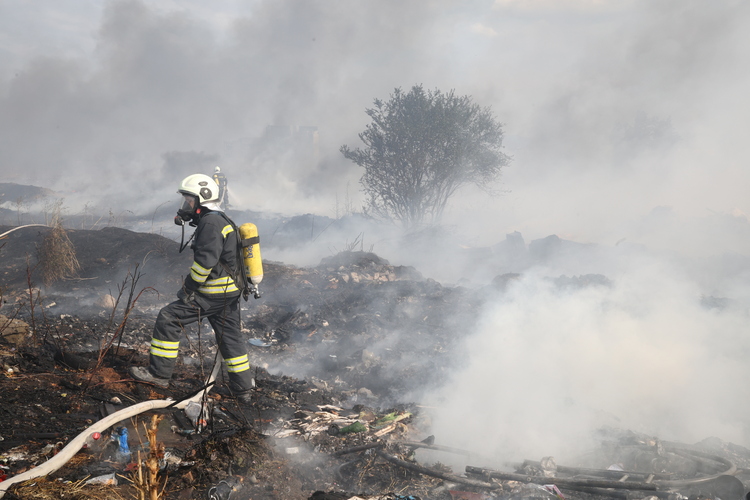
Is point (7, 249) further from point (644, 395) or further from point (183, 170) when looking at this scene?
point (183, 170)

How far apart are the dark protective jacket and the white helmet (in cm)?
13

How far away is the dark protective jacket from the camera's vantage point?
3.63m

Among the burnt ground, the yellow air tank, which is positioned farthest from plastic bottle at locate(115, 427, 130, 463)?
the yellow air tank

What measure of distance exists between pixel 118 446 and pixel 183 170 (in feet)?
90.1

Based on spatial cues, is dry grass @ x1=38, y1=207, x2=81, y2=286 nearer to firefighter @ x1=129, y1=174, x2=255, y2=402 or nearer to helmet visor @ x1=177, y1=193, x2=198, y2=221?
helmet visor @ x1=177, y1=193, x2=198, y2=221

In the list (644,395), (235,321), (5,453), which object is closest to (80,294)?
(235,321)

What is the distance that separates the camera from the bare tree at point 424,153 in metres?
16.1

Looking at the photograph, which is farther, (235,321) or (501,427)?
(501,427)

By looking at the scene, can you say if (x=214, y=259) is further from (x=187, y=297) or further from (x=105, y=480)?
(x=105, y=480)

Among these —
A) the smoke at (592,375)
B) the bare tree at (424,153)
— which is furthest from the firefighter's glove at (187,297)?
the bare tree at (424,153)

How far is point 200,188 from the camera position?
12.5 feet

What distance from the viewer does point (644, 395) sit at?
532 centimetres

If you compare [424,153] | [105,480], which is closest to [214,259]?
[105,480]

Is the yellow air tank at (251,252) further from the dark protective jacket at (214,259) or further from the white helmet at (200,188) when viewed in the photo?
the white helmet at (200,188)
